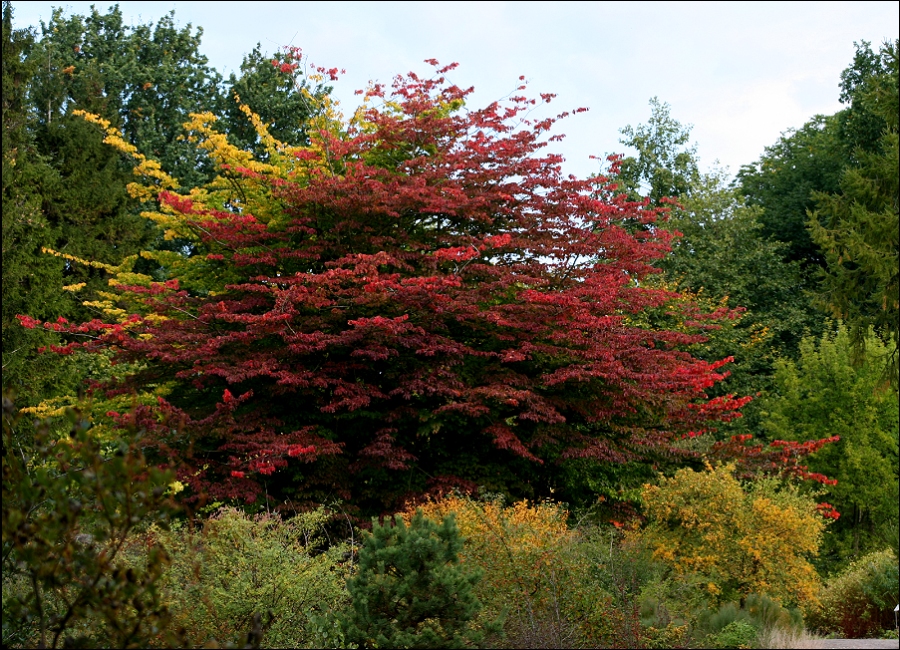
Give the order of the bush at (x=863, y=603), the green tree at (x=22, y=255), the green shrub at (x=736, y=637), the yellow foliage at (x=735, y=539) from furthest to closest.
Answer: the green tree at (x=22, y=255)
the bush at (x=863, y=603)
the yellow foliage at (x=735, y=539)
the green shrub at (x=736, y=637)

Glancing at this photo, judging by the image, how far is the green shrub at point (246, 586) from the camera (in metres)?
7.29

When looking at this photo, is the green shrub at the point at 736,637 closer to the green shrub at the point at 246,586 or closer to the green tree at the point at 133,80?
the green shrub at the point at 246,586

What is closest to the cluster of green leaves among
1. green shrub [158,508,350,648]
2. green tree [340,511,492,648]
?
green shrub [158,508,350,648]

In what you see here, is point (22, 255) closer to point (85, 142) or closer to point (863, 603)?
point (85, 142)

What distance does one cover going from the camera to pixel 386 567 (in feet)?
22.5

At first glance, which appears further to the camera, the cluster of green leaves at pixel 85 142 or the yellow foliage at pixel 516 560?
the cluster of green leaves at pixel 85 142

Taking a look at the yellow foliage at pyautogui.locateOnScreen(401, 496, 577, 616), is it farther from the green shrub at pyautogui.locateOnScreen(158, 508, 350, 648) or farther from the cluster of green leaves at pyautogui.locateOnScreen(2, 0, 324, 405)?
the cluster of green leaves at pyautogui.locateOnScreen(2, 0, 324, 405)

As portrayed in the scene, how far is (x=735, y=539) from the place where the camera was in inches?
375

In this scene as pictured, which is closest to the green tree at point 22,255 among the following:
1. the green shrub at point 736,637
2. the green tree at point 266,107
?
the green tree at point 266,107

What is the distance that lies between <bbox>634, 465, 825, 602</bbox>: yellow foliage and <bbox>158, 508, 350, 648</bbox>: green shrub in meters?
3.73

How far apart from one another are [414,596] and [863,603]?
7.89 metres

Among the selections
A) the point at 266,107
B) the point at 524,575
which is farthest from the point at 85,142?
the point at 524,575

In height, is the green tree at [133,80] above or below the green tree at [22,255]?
above

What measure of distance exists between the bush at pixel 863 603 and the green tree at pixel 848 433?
431cm
